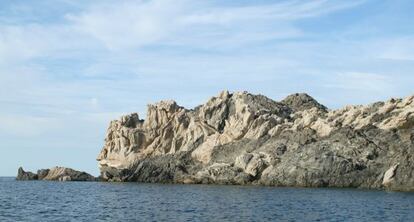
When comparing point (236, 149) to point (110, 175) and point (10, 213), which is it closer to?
point (110, 175)

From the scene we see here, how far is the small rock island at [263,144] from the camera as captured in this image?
97.7 meters

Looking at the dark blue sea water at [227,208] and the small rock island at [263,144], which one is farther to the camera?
the small rock island at [263,144]

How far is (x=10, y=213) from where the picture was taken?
186ft

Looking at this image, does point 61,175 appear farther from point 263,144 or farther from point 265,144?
point 265,144

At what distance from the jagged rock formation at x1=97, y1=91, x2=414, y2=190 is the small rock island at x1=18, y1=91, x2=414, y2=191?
166mm

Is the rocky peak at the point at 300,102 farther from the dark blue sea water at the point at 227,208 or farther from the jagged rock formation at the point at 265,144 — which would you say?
the dark blue sea water at the point at 227,208

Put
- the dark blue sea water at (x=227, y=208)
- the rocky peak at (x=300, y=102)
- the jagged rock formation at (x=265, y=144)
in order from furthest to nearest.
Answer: the rocky peak at (x=300, y=102)
the jagged rock formation at (x=265, y=144)
the dark blue sea water at (x=227, y=208)

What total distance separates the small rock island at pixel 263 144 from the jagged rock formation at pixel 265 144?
0.55 feet

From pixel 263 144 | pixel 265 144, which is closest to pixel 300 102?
pixel 263 144

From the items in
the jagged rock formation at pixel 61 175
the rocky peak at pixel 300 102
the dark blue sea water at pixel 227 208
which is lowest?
the dark blue sea water at pixel 227 208

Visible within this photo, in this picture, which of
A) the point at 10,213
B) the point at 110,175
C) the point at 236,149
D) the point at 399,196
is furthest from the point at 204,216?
the point at 110,175

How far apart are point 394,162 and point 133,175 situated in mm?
56018

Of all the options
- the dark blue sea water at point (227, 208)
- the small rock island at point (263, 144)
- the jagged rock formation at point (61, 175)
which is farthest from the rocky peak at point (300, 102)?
the dark blue sea water at point (227, 208)

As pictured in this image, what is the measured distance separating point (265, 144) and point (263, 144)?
810 millimetres
